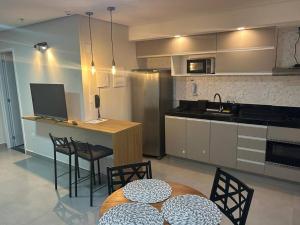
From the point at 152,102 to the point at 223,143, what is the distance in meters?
1.48

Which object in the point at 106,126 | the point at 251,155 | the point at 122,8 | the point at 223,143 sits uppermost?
the point at 122,8

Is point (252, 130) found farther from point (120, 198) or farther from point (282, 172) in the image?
point (120, 198)

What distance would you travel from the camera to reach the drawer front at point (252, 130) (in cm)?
346

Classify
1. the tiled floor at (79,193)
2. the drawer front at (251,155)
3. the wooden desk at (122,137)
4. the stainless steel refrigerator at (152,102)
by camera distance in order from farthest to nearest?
1. the stainless steel refrigerator at (152,102)
2. the drawer front at (251,155)
3. the wooden desk at (122,137)
4. the tiled floor at (79,193)

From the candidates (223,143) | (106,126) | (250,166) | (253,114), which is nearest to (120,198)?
(106,126)

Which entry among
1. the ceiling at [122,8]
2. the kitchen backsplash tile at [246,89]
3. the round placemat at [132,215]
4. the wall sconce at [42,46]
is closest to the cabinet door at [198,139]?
the kitchen backsplash tile at [246,89]

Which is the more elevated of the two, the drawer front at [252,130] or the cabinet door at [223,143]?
the drawer front at [252,130]

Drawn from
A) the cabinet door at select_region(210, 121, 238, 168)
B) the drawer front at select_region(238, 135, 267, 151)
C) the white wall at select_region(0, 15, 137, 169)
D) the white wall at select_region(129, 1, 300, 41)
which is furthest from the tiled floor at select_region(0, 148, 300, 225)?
the white wall at select_region(129, 1, 300, 41)

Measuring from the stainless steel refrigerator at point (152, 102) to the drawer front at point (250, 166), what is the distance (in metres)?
1.49

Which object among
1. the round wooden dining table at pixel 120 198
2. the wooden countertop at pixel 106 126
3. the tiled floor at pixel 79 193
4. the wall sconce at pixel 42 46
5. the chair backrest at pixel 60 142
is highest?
the wall sconce at pixel 42 46

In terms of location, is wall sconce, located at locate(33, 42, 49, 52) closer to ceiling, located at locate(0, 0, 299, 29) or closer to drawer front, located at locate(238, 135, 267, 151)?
ceiling, located at locate(0, 0, 299, 29)

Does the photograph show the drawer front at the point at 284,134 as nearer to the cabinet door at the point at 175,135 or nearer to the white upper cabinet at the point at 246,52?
the white upper cabinet at the point at 246,52

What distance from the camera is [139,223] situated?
1.51 meters

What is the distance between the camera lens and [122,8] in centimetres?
325
